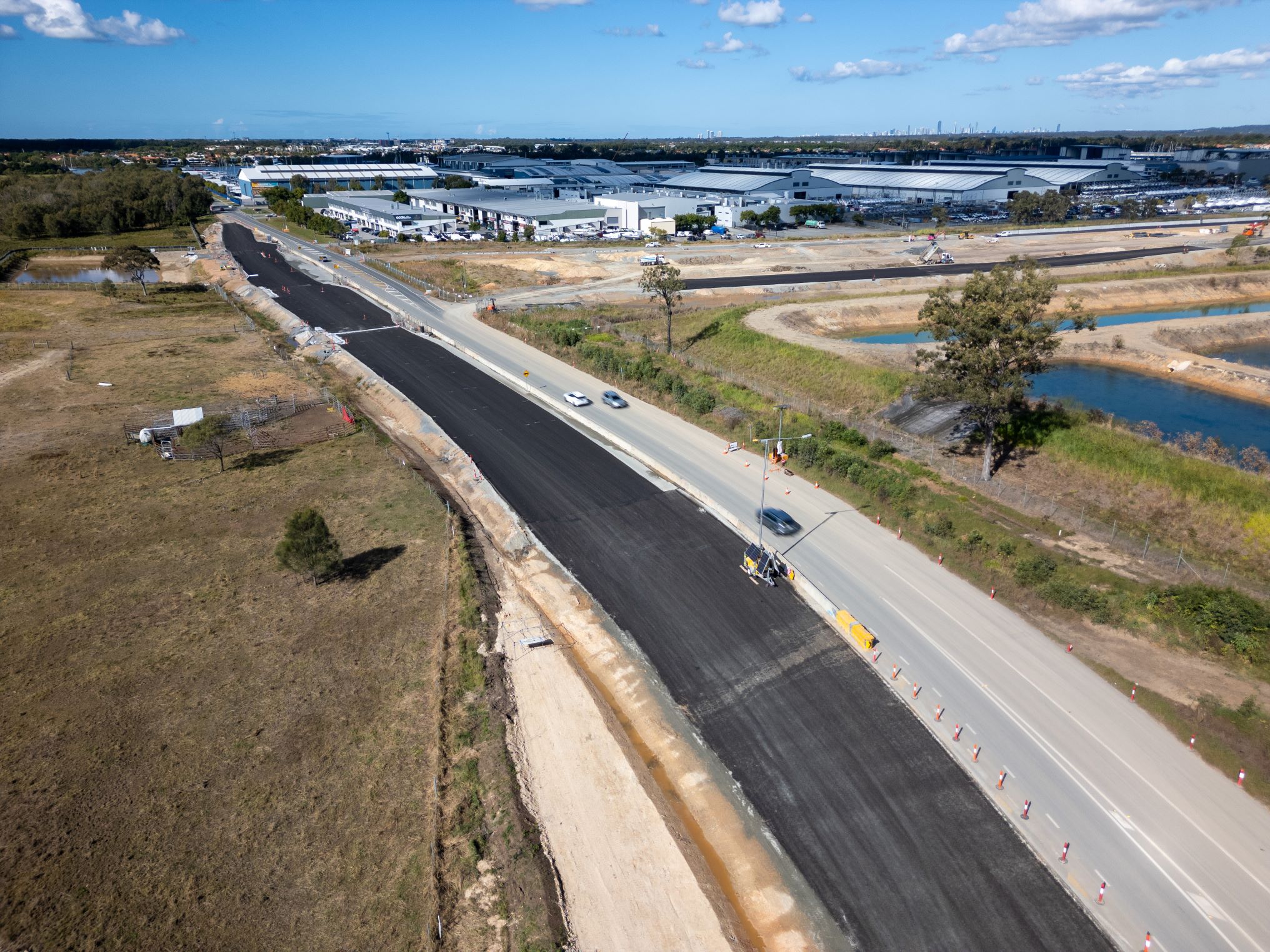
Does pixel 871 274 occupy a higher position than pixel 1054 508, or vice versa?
pixel 871 274

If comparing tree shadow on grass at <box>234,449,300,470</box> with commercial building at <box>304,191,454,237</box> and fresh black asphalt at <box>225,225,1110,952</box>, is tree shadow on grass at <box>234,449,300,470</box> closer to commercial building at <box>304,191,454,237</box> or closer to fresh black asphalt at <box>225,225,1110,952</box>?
fresh black asphalt at <box>225,225,1110,952</box>

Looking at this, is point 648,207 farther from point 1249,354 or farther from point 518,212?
point 1249,354

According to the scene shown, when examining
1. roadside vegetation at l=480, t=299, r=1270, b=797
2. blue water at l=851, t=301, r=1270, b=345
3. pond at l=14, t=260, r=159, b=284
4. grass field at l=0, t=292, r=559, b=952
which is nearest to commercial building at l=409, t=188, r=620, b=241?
pond at l=14, t=260, r=159, b=284

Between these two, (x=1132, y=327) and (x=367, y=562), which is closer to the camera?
(x=367, y=562)

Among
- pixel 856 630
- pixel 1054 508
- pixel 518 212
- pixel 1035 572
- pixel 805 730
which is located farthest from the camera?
pixel 518 212

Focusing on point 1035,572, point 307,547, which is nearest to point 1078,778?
point 1035,572

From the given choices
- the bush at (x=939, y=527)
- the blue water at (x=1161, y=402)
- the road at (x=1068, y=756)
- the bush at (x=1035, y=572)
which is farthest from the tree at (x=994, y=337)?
the blue water at (x=1161, y=402)

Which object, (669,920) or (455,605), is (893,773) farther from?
(455,605)

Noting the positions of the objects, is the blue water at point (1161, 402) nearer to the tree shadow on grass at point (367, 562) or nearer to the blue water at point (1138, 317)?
the blue water at point (1138, 317)
